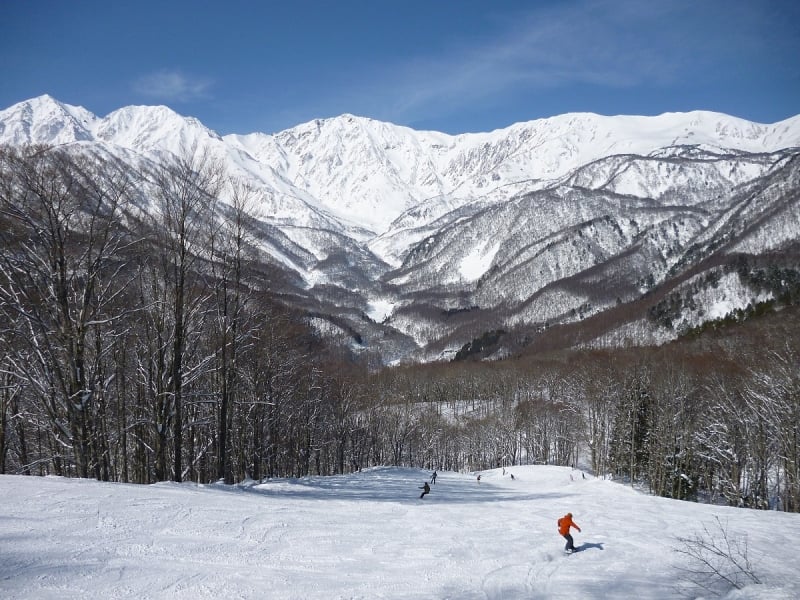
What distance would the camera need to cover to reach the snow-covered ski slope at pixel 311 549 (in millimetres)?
9445

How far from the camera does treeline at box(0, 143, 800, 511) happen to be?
15180 mm

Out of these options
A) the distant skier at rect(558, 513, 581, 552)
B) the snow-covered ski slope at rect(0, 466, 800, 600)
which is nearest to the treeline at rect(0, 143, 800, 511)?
the snow-covered ski slope at rect(0, 466, 800, 600)

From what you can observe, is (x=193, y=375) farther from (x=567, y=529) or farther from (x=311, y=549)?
(x=567, y=529)

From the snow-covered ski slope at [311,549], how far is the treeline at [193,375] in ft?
13.2

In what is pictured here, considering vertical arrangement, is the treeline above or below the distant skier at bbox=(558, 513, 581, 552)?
above

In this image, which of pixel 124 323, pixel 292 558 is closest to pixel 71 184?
pixel 124 323

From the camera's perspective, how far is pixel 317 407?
143 ft

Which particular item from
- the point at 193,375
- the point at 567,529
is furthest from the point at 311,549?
the point at 193,375

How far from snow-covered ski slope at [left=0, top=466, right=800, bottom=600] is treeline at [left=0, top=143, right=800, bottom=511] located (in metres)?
4.03

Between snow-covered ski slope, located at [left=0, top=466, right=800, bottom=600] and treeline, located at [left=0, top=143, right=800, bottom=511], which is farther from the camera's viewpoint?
treeline, located at [left=0, top=143, right=800, bottom=511]

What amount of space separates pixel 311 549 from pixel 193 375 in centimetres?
813

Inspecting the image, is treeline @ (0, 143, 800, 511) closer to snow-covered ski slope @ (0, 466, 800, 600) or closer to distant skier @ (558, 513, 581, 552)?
snow-covered ski slope @ (0, 466, 800, 600)

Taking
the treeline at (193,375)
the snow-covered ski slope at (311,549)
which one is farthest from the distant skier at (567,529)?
the treeline at (193,375)

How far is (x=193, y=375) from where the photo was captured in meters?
17.6
